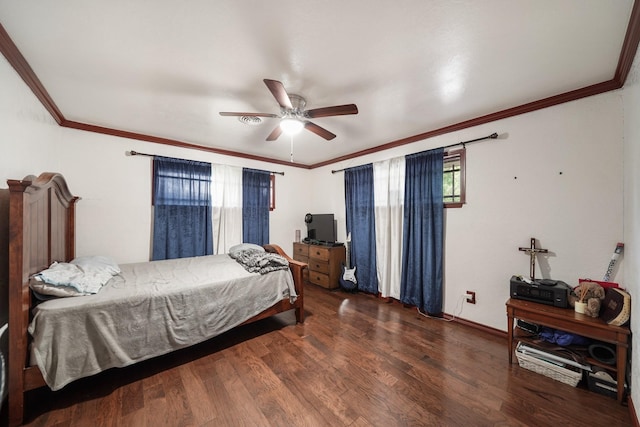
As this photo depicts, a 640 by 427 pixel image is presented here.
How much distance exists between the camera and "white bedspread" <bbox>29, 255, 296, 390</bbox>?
1.50 meters

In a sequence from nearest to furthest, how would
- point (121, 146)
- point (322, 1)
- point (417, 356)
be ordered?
1. point (322, 1)
2. point (417, 356)
3. point (121, 146)

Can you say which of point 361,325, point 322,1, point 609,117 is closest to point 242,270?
point 361,325

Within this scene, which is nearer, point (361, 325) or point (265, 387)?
point (265, 387)

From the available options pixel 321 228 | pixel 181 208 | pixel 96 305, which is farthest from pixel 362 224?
pixel 96 305

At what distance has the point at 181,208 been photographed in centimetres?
340

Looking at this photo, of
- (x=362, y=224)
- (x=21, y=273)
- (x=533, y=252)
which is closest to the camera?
(x=21, y=273)

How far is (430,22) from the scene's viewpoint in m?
1.33

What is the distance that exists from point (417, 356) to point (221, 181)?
355 cm

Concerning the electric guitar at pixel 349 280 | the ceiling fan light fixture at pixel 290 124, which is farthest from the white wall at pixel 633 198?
the electric guitar at pixel 349 280

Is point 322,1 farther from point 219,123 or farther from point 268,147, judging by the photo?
point 268,147

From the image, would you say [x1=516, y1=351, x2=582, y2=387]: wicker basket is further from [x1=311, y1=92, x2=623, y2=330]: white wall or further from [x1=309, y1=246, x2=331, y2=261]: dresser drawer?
[x1=309, y1=246, x2=331, y2=261]: dresser drawer

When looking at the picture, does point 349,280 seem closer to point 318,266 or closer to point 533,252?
point 318,266

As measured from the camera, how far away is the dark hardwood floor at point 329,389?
1.46 metres

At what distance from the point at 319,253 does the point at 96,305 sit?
2.97 meters
